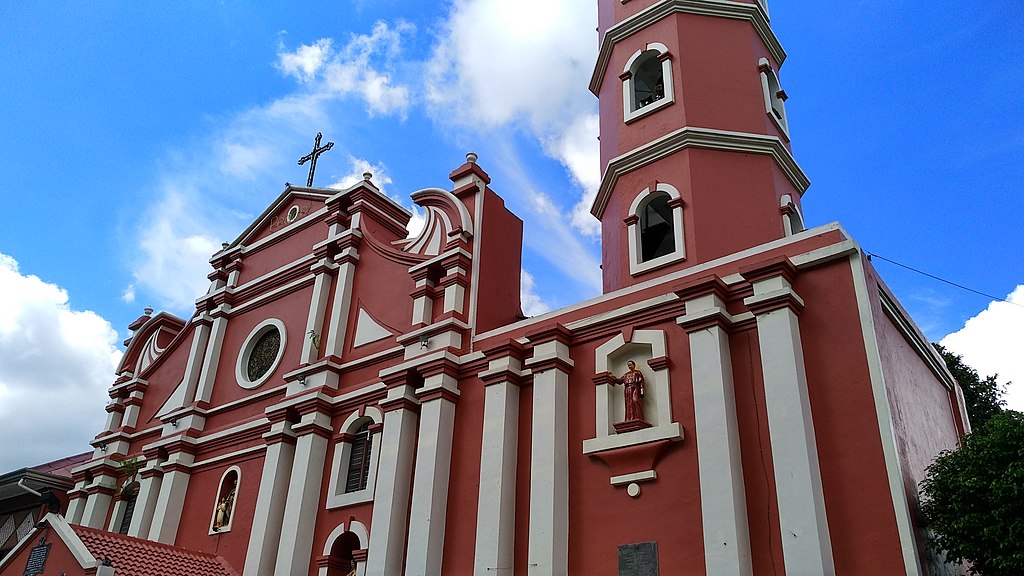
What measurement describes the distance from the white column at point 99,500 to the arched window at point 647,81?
13217 millimetres

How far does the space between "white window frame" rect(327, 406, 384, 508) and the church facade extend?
38mm

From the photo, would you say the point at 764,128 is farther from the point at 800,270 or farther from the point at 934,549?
the point at 934,549

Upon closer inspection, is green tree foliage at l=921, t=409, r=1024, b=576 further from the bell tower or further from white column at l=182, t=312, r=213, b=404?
white column at l=182, t=312, r=213, b=404

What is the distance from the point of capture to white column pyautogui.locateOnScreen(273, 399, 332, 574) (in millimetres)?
13312

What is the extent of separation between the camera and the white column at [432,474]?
11.8 metres

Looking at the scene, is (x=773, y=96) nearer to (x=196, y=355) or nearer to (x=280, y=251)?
(x=280, y=251)

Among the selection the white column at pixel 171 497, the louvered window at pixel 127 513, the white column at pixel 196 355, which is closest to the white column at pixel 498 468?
the white column at pixel 171 497

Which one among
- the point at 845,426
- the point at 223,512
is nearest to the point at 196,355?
the point at 223,512

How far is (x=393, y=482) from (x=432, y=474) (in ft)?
2.47

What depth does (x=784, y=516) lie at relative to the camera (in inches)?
352

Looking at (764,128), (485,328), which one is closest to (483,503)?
(485,328)

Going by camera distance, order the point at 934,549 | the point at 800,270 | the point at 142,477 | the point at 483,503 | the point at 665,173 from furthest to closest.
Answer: the point at 142,477
the point at 665,173
the point at 483,503
the point at 800,270
the point at 934,549

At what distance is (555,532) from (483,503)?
4.42 feet

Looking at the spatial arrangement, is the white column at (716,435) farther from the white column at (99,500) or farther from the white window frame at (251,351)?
the white column at (99,500)
